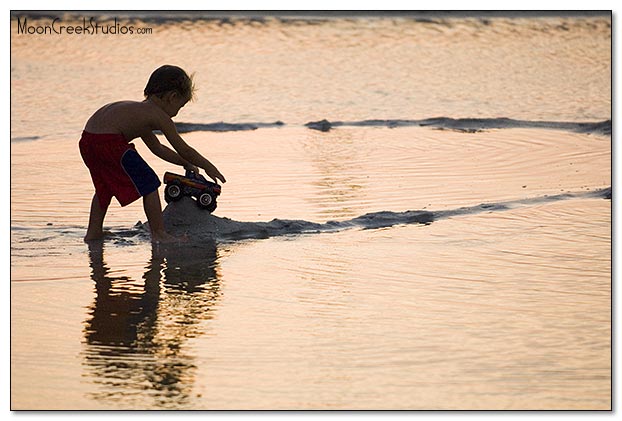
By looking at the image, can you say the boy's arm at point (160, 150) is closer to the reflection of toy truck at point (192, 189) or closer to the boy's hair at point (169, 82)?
the reflection of toy truck at point (192, 189)

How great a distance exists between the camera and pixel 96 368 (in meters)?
4.38

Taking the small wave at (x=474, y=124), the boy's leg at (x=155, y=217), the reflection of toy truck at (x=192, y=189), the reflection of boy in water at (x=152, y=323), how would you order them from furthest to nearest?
the small wave at (x=474, y=124)
the reflection of toy truck at (x=192, y=189)
the boy's leg at (x=155, y=217)
the reflection of boy in water at (x=152, y=323)

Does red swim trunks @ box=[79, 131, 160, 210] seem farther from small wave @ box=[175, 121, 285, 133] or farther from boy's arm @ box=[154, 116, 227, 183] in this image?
small wave @ box=[175, 121, 285, 133]

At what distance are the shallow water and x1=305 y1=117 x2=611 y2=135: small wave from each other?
0.53ft

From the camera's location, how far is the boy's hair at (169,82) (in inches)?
249

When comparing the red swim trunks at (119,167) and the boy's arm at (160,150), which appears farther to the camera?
the boy's arm at (160,150)

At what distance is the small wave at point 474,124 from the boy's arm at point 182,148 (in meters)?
4.49

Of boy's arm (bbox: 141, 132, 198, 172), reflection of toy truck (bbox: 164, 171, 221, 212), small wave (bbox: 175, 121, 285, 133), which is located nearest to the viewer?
boy's arm (bbox: 141, 132, 198, 172)

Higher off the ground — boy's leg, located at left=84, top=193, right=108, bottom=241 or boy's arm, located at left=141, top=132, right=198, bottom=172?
boy's arm, located at left=141, top=132, right=198, bottom=172

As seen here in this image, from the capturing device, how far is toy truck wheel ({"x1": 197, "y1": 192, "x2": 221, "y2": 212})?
6.57 m

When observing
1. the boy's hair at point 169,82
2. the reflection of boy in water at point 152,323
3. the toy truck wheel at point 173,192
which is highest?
the boy's hair at point 169,82

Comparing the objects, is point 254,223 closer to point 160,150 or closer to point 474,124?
point 160,150

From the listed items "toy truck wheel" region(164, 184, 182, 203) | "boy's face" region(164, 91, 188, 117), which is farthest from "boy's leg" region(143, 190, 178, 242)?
"boy's face" region(164, 91, 188, 117)

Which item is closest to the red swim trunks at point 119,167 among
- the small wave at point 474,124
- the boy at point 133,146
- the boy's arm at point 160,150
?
the boy at point 133,146
